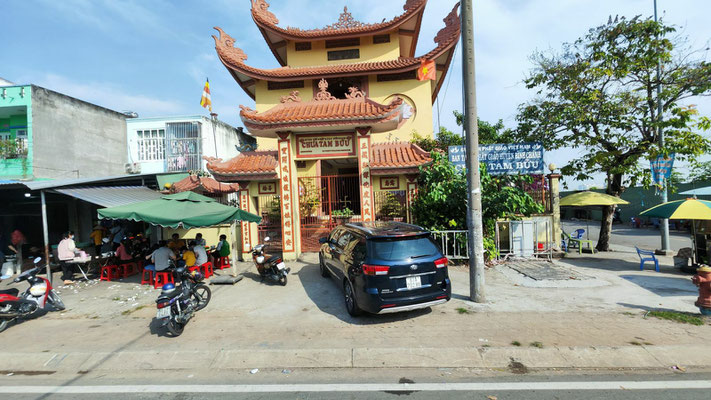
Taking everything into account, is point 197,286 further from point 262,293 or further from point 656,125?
point 656,125

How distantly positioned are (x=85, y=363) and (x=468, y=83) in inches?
309

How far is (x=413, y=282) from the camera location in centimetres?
487

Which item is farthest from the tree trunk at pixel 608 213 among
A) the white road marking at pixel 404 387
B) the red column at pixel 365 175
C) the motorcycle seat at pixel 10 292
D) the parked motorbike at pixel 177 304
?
the motorcycle seat at pixel 10 292

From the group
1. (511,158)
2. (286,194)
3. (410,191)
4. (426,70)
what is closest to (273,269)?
(286,194)

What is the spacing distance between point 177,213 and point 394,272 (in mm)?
5665

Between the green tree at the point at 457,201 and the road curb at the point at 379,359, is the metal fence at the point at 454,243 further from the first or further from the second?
the road curb at the point at 379,359

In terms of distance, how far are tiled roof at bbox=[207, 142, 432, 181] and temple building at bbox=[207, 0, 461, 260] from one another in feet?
0.11

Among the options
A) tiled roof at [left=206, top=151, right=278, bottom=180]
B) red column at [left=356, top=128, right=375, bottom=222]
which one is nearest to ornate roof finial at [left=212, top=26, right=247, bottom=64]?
tiled roof at [left=206, top=151, right=278, bottom=180]

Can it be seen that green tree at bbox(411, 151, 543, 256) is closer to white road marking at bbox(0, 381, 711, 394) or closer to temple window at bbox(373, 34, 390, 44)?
white road marking at bbox(0, 381, 711, 394)

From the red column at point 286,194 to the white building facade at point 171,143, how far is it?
7.51 meters

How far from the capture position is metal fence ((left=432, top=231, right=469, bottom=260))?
8883mm

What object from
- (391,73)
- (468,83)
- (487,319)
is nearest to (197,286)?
(487,319)

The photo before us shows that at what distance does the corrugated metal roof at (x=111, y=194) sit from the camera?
27.2ft

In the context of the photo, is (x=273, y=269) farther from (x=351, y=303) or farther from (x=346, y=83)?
(x=346, y=83)
